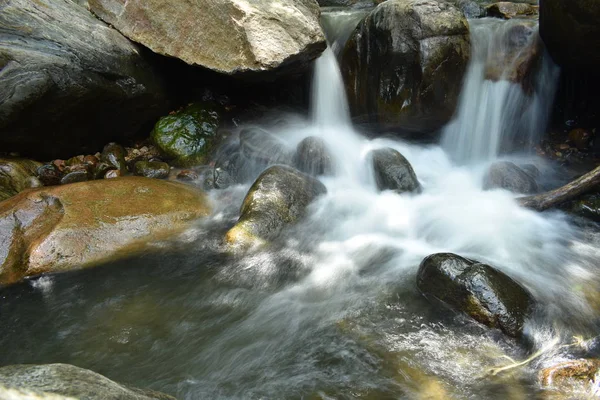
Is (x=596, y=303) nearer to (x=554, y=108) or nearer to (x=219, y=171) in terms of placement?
(x=554, y=108)

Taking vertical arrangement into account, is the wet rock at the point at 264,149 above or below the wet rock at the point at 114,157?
above

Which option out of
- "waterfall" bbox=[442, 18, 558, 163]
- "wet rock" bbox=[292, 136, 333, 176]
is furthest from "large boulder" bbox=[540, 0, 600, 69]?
"wet rock" bbox=[292, 136, 333, 176]

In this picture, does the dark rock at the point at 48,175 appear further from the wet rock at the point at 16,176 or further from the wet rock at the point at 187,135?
the wet rock at the point at 187,135

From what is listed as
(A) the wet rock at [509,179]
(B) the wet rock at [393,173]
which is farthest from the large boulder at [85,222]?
(A) the wet rock at [509,179]

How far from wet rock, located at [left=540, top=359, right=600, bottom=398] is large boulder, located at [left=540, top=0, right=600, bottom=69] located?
201 inches

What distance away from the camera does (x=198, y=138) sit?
810cm

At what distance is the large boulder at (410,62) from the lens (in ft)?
23.2

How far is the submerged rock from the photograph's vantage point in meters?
3.71

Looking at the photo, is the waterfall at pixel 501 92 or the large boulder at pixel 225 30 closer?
the large boulder at pixel 225 30

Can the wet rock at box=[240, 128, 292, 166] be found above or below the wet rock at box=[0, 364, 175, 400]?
above

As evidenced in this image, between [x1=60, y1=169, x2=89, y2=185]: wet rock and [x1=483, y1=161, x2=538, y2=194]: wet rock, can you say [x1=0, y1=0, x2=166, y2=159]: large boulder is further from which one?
[x1=483, y1=161, x2=538, y2=194]: wet rock

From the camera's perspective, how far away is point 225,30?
22.7ft

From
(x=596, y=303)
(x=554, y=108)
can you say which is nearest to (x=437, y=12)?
(x=554, y=108)

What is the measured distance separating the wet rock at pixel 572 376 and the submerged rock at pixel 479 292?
17.8 inches
